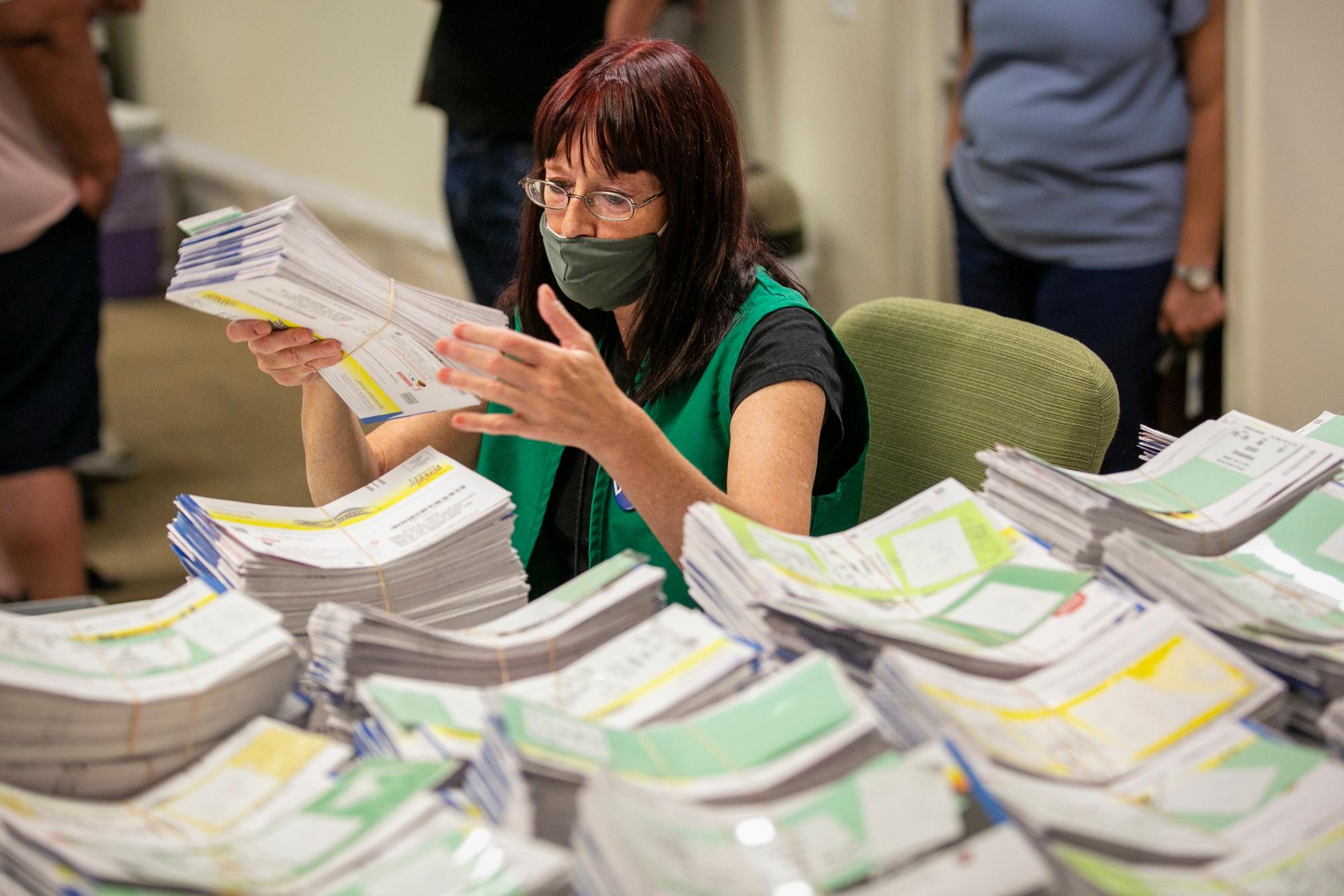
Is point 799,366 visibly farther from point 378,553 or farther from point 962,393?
point 378,553

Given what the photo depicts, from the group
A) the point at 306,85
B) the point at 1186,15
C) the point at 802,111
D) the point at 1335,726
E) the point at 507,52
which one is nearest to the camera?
the point at 1335,726

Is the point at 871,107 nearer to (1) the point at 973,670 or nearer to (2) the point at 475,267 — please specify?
(2) the point at 475,267

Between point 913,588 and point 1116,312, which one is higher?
point 913,588

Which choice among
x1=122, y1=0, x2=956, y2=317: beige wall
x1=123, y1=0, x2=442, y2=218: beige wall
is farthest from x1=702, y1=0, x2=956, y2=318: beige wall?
x1=123, y1=0, x2=442, y2=218: beige wall

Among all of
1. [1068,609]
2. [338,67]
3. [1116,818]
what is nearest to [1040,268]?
[1068,609]

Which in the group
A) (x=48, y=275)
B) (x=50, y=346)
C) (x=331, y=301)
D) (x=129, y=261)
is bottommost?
(x=129, y=261)

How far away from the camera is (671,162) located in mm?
1482

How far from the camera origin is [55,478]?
9.53 ft

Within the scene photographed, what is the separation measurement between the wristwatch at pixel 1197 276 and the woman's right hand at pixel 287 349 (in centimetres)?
177

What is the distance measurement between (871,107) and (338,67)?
2.37 meters

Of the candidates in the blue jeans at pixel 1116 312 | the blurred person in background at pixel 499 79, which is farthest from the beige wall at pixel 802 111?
the blue jeans at pixel 1116 312

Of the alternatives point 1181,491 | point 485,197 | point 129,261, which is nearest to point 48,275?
point 485,197

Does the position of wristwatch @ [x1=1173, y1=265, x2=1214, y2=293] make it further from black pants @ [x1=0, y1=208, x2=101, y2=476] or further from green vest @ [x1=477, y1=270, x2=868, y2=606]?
black pants @ [x1=0, y1=208, x2=101, y2=476]

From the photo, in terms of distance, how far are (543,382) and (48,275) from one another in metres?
2.10
